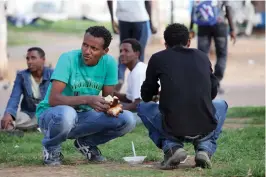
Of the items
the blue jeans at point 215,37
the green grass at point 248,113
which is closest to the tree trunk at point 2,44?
the blue jeans at point 215,37

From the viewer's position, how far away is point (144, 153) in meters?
7.17

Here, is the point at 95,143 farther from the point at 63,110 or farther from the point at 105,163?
the point at 63,110

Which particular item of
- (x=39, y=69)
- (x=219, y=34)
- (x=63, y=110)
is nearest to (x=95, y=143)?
(x=63, y=110)

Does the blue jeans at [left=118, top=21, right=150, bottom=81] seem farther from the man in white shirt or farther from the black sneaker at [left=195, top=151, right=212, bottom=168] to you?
the black sneaker at [left=195, top=151, right=212, bottom=168]

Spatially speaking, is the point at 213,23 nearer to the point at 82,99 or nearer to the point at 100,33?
the point at 100,33

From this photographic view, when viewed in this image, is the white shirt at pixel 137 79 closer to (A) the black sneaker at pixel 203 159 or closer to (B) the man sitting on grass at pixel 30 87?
(B) the man sitting on grass at pixel 30 87

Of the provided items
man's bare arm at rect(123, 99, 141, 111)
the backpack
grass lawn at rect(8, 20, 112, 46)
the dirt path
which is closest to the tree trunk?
the dirt path

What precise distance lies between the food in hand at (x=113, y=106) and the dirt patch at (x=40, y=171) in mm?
504

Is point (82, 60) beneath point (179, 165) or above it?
above

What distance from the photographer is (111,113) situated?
621cm

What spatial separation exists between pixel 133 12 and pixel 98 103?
5094mm

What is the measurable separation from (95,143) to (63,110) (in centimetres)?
61

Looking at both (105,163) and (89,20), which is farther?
(89,20)

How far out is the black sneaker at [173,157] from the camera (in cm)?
595
